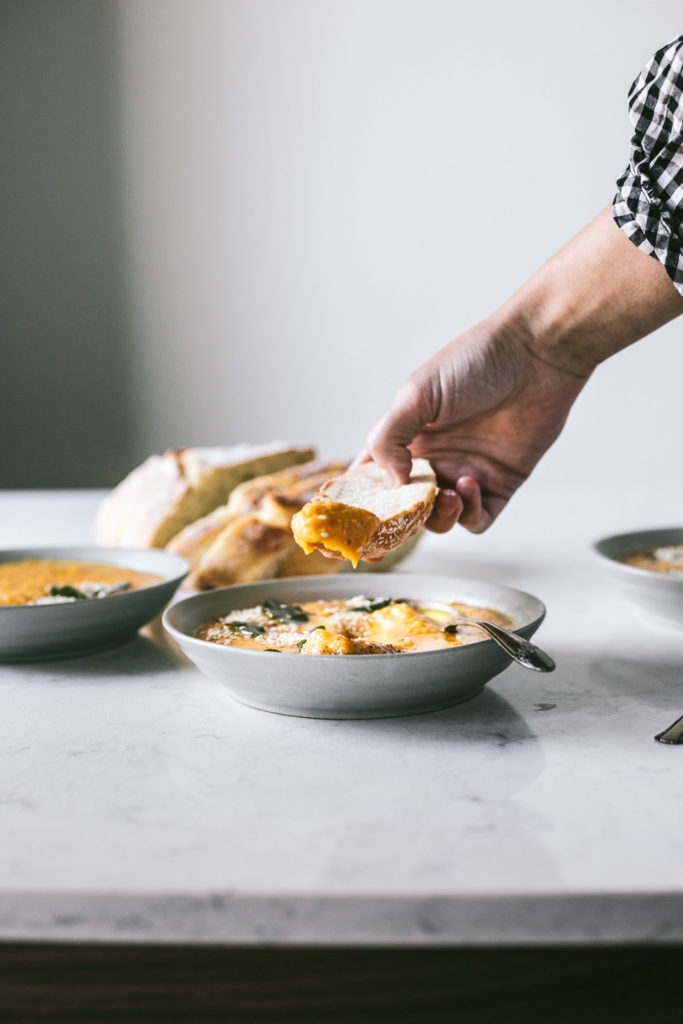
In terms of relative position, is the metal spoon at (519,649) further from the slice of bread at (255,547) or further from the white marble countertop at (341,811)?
the slice of bread at (255,547)

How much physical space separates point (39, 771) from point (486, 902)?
1.67ft

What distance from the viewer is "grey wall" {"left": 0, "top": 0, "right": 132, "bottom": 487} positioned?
5473mm

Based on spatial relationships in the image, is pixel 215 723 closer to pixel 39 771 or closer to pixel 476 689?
pixel 39 771

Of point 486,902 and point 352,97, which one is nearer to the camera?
point 486,902

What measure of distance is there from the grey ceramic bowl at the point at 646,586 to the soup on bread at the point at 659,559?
0.03m

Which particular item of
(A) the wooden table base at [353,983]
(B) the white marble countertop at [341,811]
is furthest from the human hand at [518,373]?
(A) the wooden table base at [353,983]

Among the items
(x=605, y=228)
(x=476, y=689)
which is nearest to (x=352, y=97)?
(x=605, y=228)

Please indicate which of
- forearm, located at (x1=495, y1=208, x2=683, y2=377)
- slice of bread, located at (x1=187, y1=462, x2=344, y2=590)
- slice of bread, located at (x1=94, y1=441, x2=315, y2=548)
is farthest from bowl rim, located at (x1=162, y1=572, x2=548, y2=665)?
slice of bread, located at (x1=94, y1=441, x2=315, y2=548)

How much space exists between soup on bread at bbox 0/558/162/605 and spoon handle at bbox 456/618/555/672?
0.63 m

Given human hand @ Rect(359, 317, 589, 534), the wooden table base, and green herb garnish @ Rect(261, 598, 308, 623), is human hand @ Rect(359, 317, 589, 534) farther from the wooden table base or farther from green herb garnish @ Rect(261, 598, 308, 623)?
the wooden table base

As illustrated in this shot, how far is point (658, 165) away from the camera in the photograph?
1398 mm

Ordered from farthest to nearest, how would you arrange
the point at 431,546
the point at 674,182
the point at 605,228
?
the point at 431,546 → the point at 605,228 → the point at 674,182

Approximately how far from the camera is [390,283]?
19.4 ft

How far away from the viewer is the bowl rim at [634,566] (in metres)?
1.44
